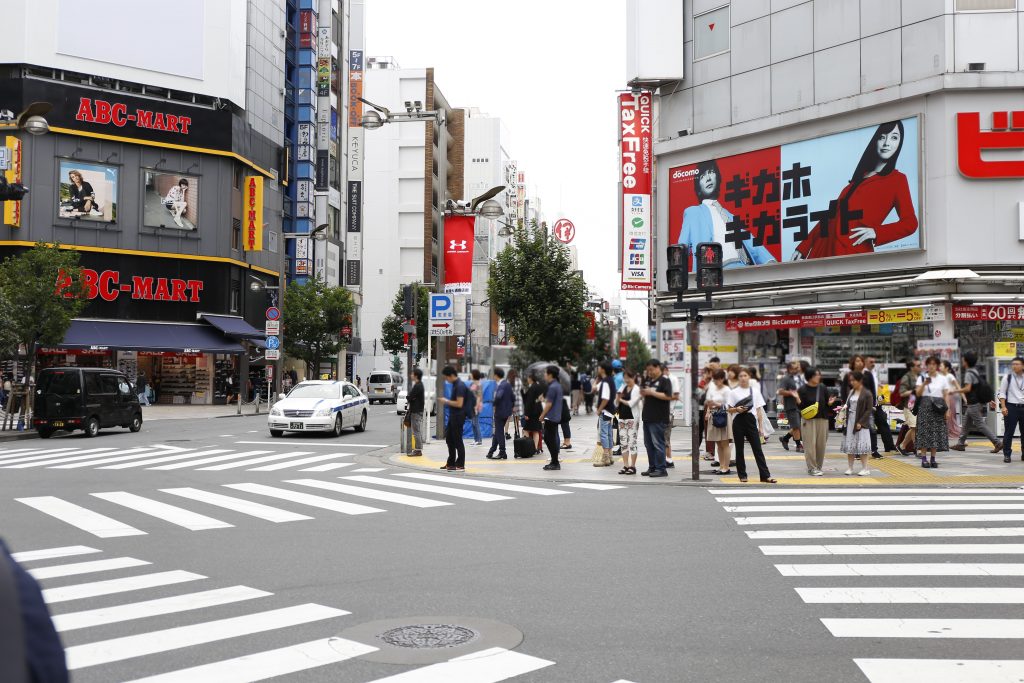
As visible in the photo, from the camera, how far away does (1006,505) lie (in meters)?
11.7

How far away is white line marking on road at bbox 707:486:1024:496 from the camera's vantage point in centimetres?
1317

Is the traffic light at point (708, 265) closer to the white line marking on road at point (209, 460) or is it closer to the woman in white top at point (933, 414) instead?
the woman in white top at point (933, 414)

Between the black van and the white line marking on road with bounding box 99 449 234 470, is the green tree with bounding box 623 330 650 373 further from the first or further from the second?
the white line marking on road with bounding box 99 449 234 470

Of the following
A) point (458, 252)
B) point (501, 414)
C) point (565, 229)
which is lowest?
point (501, 414)

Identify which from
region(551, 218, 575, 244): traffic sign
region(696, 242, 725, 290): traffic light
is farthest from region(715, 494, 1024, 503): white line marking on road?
region(551, 218, 575, 244): traffic sign

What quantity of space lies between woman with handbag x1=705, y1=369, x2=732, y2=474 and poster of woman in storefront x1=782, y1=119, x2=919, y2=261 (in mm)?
9885

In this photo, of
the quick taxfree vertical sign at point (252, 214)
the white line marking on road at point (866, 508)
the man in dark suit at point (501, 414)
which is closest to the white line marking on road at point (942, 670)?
the white line marking on road at point (866, 508)

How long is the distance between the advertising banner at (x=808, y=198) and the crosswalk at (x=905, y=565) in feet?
39.6

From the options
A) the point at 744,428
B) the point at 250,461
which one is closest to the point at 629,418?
the point at 744,428

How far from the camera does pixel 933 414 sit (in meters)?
16.3

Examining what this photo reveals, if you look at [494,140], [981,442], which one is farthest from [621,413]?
[494,140]

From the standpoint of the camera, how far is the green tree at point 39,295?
27391mm

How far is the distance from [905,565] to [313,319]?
44659mm

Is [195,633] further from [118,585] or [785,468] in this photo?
[785,468]
